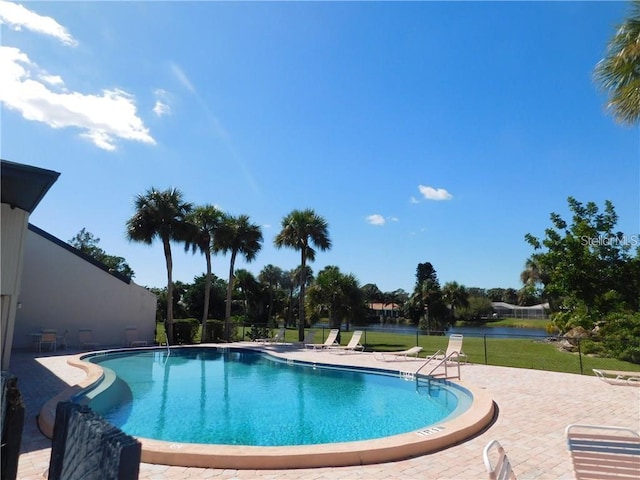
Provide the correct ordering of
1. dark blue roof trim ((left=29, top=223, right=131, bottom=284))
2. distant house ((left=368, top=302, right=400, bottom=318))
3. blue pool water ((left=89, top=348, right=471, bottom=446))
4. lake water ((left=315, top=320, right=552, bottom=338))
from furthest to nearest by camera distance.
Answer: distant house ((left=368, top=302, right=400, bottom=318)), dark blue roof trim ((left=29, top=223, right=131, bottom=284)), lake water ((left=315, top=320, right=552, bottom=338)), blue pool water ((left=89, top=348, right=471, bottom=446))

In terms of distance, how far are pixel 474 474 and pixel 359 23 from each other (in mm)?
10281

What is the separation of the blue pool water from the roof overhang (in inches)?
198

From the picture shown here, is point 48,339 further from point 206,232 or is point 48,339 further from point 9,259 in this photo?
point 206,232

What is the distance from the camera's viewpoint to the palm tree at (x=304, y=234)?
25875mm

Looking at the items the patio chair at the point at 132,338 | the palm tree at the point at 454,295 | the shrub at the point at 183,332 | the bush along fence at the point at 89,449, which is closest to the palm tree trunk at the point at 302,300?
the shrub at the point at 183,332

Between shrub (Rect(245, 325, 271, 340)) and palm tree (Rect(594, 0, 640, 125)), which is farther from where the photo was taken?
shrub (Rect(245, 325, 271, 340))

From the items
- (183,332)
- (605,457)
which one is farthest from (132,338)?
(605,457)

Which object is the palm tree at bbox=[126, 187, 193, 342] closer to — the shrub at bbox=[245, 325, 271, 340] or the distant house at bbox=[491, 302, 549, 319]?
the shrub at bbox=[245, 325, 271, 340]

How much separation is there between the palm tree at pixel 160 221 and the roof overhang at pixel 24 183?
1137 centimetres

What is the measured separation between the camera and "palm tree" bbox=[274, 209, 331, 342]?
25.9m

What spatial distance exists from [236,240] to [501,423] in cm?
1977

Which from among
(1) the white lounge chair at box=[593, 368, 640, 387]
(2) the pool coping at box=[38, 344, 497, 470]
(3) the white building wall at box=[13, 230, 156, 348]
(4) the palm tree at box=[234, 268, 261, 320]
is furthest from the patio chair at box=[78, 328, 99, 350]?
(4) the palm tree at box=[234, 268, 261, 320]

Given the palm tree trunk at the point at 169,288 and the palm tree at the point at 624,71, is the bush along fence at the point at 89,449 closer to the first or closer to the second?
the palm tree at the point at 624,71

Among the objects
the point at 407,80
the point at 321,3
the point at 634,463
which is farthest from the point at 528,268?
the point at 634,463
